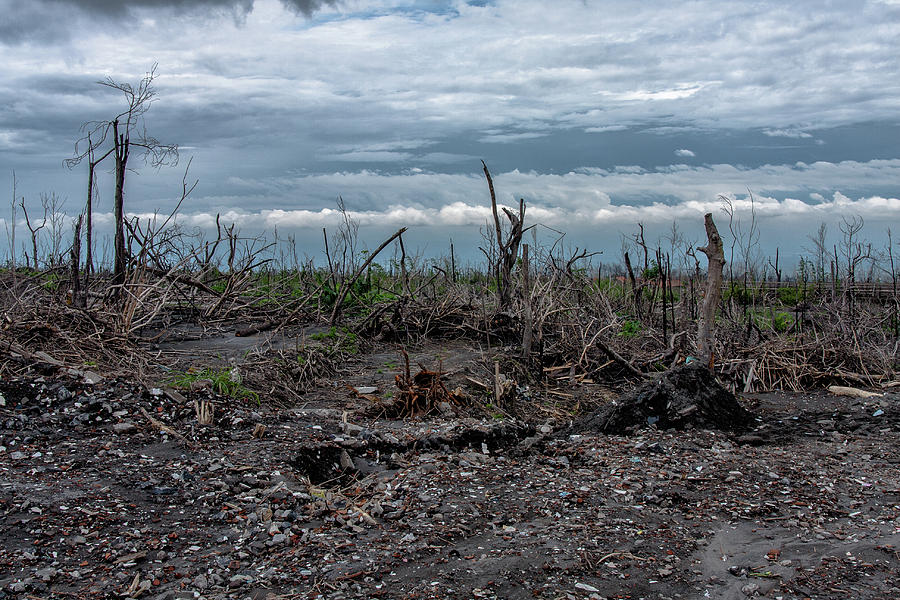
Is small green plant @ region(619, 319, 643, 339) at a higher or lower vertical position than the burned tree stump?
higher

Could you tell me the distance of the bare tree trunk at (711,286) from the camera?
7.26 metres

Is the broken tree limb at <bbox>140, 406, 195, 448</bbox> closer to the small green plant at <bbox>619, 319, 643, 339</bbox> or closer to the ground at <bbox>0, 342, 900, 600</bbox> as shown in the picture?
the ground at <bbox>0, 342, 900, 600</bbox>

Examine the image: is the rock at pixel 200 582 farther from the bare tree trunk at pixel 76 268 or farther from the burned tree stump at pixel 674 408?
the bare tree trunk at pixel 76 268

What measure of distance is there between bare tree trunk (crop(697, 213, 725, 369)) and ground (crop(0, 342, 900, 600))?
128cm

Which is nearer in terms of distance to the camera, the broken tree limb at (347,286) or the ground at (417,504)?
the ground at (417,504)

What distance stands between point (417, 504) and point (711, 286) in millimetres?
4600

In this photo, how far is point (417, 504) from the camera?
4234mm

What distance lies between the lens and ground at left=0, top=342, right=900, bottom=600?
3303mm

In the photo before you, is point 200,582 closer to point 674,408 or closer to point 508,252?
point 674,408

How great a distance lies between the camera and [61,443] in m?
4.95

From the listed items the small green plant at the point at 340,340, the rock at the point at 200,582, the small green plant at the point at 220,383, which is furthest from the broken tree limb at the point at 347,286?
the rock at the point at 200,582

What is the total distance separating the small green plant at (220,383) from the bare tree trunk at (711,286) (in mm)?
4814

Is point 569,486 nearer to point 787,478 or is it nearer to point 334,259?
point 787,478

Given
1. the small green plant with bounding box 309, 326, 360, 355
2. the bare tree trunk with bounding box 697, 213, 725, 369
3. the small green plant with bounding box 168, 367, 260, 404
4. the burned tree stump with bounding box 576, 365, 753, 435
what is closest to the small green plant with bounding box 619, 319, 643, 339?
the bare tree trunk with bounding box 697, 213, 725, 369
